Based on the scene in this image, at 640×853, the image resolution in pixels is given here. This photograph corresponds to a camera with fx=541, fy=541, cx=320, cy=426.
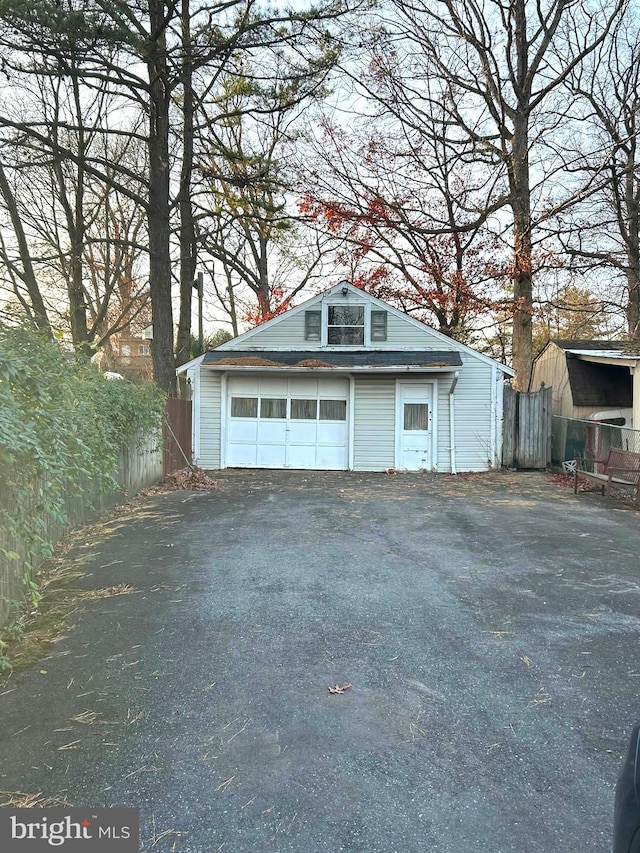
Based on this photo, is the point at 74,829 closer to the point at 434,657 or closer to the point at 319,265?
the point at 434,657

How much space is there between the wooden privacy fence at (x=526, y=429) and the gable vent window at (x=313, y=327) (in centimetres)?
479

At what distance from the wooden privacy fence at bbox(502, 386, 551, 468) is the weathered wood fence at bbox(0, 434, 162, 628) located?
8.12m

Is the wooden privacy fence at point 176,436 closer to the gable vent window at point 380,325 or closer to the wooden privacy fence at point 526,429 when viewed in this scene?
the gable vent window at point 380,325

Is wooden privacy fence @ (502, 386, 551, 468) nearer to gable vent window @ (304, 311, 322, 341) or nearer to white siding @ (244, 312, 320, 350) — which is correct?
gable vent window @ (304, 311, 322, 341)

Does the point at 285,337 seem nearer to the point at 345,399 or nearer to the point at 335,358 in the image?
the point at 335,358

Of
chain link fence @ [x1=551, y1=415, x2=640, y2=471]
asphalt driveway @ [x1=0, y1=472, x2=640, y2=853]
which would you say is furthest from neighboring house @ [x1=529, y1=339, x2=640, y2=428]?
asphalt driveway @ [x1=0, y1=472, x2=640, y2=853]

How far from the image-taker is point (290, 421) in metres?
13.3

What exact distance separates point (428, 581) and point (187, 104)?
1352cm

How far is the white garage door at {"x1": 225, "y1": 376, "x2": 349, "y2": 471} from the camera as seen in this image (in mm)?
13211

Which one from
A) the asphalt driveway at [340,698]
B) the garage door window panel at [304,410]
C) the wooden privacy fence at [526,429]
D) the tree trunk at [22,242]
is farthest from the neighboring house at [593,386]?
the tree trunk at [22,242]

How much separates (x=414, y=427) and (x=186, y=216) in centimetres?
844

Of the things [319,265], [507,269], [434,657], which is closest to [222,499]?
[434,657]

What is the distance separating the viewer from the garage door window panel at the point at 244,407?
13352mm

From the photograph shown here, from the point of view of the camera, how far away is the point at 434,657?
11.0ft
